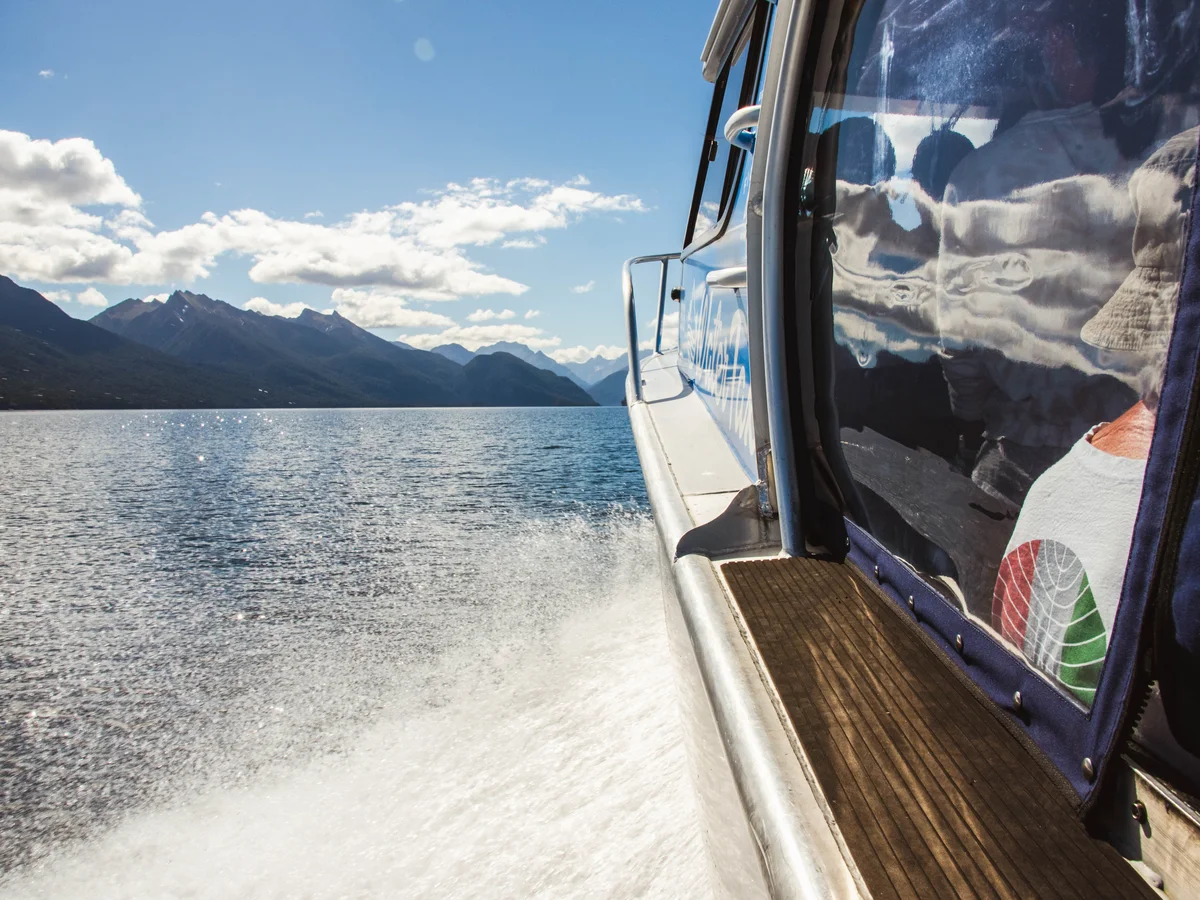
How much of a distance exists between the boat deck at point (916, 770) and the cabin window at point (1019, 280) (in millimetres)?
161

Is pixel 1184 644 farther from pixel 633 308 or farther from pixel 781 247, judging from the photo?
pixel 633 308

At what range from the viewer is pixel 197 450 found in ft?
109

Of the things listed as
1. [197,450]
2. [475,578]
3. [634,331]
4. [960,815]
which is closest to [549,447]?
[197,450]

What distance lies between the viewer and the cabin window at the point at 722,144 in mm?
2922

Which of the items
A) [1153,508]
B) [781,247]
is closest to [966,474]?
[1153,508]

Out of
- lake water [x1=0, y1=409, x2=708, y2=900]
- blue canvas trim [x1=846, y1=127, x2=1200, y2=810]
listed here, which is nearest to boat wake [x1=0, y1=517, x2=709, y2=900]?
lake water [x1=0, y1=409, x2=708, y2=900]

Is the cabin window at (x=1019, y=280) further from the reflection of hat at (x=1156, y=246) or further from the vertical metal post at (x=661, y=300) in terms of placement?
the vertical metal post at (x=661, y=300)

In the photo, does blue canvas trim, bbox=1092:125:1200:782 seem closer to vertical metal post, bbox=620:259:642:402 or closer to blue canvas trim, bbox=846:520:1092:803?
blue canvas trim, bbox=846:520:1092:803

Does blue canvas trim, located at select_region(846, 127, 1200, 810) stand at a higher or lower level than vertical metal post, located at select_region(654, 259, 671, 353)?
lower

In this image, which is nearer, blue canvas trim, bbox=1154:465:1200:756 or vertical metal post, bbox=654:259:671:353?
blue canvas trim, bbox=1154:465:1200:756

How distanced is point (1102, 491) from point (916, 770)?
1.74 feet

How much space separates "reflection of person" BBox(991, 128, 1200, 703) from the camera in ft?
2.67

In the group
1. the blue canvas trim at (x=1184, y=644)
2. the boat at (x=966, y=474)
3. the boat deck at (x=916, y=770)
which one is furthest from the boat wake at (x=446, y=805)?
the blue canvas trim at (x=1184, y=644)

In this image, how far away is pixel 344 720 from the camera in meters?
4.57
